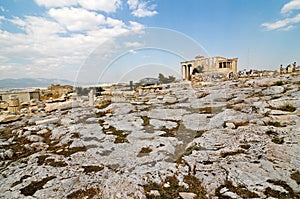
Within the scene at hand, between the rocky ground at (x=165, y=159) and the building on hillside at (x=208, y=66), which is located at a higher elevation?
the building on hillside at (x=208, y=66)

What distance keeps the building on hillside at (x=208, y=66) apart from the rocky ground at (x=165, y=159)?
40.8 meters

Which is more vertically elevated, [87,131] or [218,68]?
[218,68]

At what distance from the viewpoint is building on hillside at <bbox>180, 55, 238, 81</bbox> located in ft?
162

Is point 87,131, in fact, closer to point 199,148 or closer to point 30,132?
point 30,132

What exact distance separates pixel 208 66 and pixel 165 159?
50.1 m

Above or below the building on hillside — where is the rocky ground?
below

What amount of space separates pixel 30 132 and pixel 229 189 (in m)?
11.2

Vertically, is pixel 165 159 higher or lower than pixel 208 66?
lower

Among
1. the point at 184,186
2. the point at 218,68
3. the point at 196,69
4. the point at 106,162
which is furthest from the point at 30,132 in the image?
the point at 218,68

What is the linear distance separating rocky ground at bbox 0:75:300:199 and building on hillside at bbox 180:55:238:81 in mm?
40802

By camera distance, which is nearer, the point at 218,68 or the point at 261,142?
the point at 261,142

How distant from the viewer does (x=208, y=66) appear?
50.8 metres

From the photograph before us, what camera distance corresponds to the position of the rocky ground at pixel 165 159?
4359 mm

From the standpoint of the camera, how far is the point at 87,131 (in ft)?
31.2
